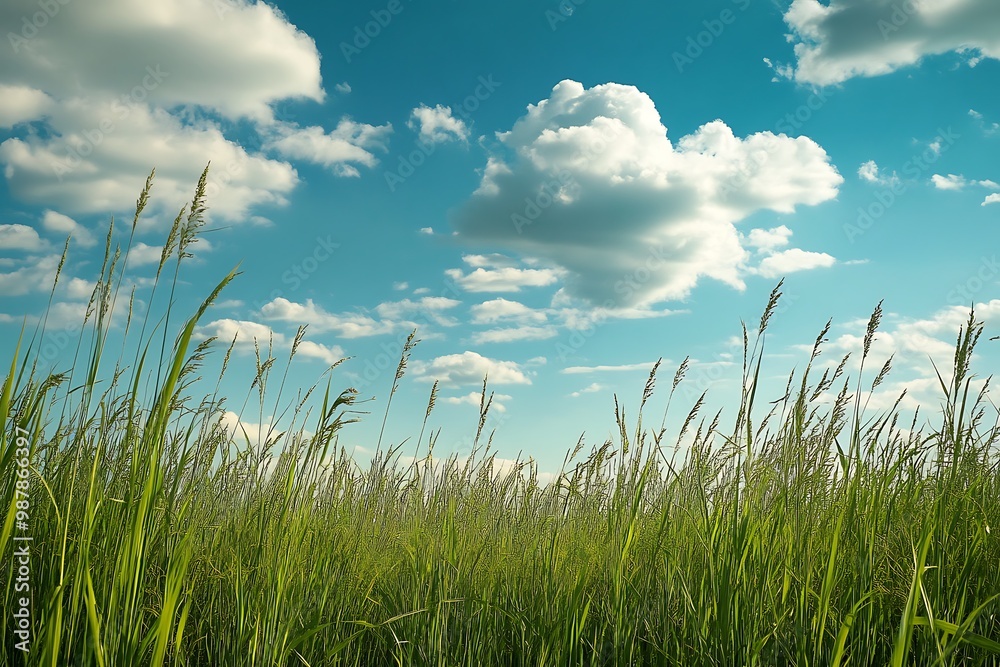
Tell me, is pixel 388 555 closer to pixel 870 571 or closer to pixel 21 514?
pixel 21 514

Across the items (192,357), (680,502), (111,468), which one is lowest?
(111,468)

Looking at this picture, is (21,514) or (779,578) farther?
(779,578)

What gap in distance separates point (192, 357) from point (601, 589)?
2134 mm

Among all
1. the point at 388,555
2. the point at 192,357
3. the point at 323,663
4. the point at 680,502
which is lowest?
the point at 323,663

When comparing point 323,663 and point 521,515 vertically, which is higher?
point 521,515

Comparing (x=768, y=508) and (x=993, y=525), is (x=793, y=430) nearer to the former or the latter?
(x=768, y=508)

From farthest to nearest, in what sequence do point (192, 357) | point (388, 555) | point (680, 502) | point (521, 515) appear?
1. point (521, 515)
2. point (388, 555)
3. point (680, 502)
4. point (192, 357)

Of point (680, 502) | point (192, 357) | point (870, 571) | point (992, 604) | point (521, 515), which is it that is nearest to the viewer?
point (192, 357)

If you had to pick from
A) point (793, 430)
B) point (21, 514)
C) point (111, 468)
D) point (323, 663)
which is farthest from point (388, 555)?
point (793, 430)

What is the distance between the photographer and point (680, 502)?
129 inches

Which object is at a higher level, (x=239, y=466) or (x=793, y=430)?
(x=793, y=430)

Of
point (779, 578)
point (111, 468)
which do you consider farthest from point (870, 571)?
point (111, 468)

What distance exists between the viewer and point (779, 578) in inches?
106

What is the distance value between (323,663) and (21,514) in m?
1.26
